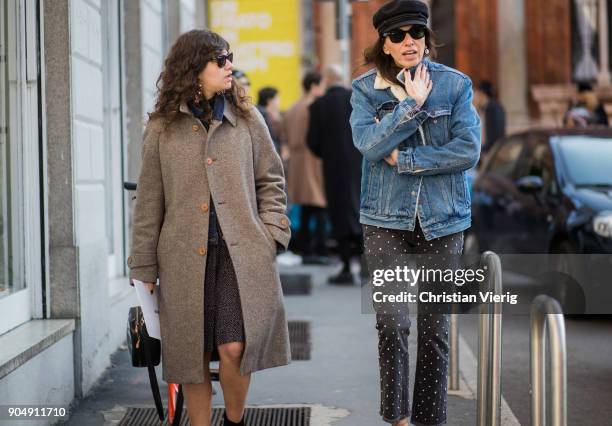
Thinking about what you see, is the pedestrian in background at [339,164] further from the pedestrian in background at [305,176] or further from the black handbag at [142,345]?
the black handbag at [142,345]

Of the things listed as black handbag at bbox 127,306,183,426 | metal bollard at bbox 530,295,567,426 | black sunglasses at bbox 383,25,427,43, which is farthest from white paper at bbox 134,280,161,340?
metal bollard at bbox 530,295,567,426

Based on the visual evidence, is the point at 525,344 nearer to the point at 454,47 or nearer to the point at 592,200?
the point at 592,200

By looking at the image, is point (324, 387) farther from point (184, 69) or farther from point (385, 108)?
point (184, 69)

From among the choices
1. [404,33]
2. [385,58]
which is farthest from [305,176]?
[404,33]

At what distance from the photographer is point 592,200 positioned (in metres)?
9.07

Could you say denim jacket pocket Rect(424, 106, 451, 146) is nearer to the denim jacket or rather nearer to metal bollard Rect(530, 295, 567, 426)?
the denim jacket

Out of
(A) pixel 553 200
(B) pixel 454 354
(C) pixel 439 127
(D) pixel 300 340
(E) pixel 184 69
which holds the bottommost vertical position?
(D) pixel 300 340

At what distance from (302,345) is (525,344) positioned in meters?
1.55

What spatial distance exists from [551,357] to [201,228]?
161 cm

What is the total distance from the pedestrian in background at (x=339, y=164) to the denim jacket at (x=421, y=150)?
6.25m

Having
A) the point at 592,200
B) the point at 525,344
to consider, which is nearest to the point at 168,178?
the point at 525,344

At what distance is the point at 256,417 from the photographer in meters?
6.05

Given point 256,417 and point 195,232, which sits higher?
point 195,232

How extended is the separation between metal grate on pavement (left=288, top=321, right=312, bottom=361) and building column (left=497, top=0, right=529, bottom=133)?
16.9 metres
